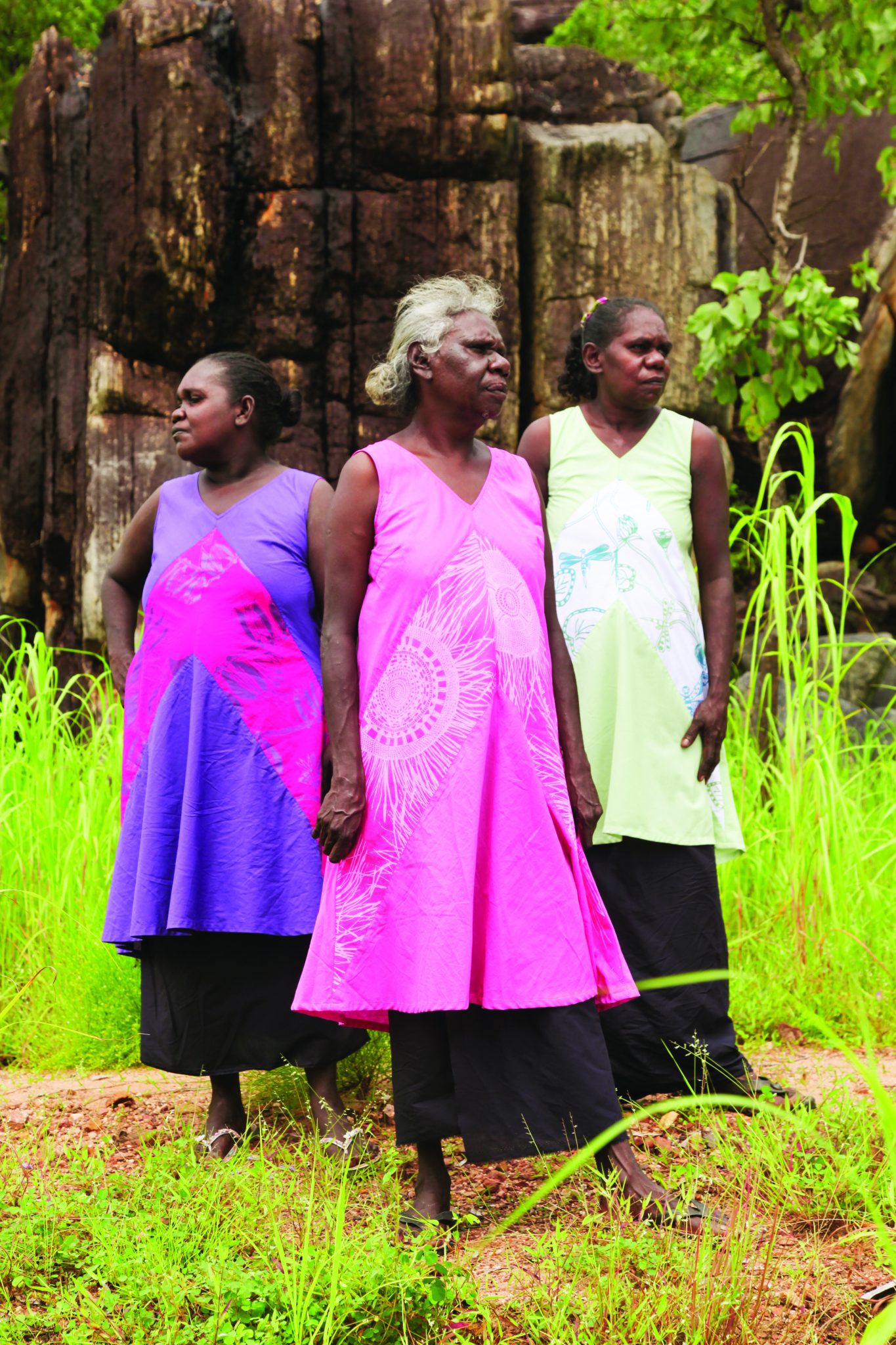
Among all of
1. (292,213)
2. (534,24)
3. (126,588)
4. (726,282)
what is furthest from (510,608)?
(534,24)

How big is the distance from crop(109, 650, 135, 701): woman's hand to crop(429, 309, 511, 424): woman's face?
1207mm

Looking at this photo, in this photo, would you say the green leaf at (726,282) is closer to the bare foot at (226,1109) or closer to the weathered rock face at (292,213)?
the weathered rock face at (292,213)

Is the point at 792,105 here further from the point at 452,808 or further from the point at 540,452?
the point at 452,808

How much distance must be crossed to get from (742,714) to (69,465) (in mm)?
3353

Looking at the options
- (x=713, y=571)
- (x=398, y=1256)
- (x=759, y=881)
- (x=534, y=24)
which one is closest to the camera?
(x=398, y=1256)

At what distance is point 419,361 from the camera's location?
277 cm

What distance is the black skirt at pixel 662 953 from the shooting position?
10.3 ft

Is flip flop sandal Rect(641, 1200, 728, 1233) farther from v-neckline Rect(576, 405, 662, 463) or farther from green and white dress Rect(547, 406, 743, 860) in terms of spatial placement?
v-neckline Rect(576, 405, 662, 463)

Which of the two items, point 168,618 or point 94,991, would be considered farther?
point 94,991

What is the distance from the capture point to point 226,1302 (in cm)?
210

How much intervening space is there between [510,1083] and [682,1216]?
0.39 metres

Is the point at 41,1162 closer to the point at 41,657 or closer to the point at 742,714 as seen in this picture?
the point at 41,657

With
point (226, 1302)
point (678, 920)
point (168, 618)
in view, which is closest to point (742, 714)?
point (678, 920)

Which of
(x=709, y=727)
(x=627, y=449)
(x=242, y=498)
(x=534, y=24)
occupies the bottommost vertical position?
(x=709, y=727)
